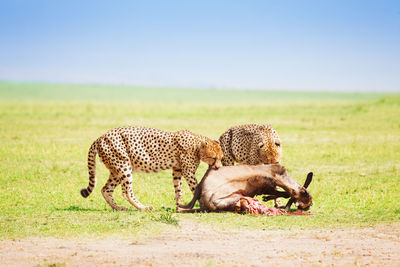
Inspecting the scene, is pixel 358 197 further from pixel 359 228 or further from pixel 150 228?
pixel 150 228

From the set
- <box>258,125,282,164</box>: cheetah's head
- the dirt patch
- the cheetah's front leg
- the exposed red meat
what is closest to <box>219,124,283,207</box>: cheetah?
<box>258,125,282,164</box>: cheetah's head

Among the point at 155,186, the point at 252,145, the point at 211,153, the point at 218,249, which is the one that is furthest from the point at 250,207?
the point at 155,186

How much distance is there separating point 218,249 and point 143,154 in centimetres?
307

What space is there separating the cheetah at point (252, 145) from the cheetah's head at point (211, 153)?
1.43 meters

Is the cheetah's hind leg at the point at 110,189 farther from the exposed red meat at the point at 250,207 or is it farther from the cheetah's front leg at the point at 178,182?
the exposed red meat at the point at 250,207

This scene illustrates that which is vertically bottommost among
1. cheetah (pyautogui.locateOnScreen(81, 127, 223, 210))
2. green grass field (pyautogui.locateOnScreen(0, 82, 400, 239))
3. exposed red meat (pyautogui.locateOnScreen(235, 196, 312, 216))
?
green grass field (pyautogui.locateOnScreen(0, 82, 400, 239))

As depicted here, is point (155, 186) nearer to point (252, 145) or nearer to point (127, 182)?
point (252, 145)

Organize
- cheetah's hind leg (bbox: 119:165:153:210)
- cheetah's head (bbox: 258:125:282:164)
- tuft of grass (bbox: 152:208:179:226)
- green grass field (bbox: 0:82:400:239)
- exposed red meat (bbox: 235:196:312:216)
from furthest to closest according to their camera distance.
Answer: cheetah's head (bbox: 258:125:282:164) < cheetah's hind leg (bbox: 119:165:153:210) < exposed red meat (bbox: 235:196:312:216) < green grass field (bbox: 0:82:400:239) < tuft of grass (bbox: 152:208:179:226)

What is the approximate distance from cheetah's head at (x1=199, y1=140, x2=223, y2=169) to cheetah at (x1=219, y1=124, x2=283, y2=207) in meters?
1.43

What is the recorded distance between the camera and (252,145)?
36.0 feet

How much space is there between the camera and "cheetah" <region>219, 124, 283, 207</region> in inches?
426

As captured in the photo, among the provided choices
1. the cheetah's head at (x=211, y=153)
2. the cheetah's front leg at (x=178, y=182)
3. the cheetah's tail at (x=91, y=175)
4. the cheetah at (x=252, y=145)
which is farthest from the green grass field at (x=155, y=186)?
the cheetah at (x=252, y=145)

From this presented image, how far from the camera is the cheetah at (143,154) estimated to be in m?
9.55

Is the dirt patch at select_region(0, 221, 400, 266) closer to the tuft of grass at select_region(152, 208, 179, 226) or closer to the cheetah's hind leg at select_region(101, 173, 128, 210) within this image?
the tuft of grass at select_region(152, 208, 179, 226)
